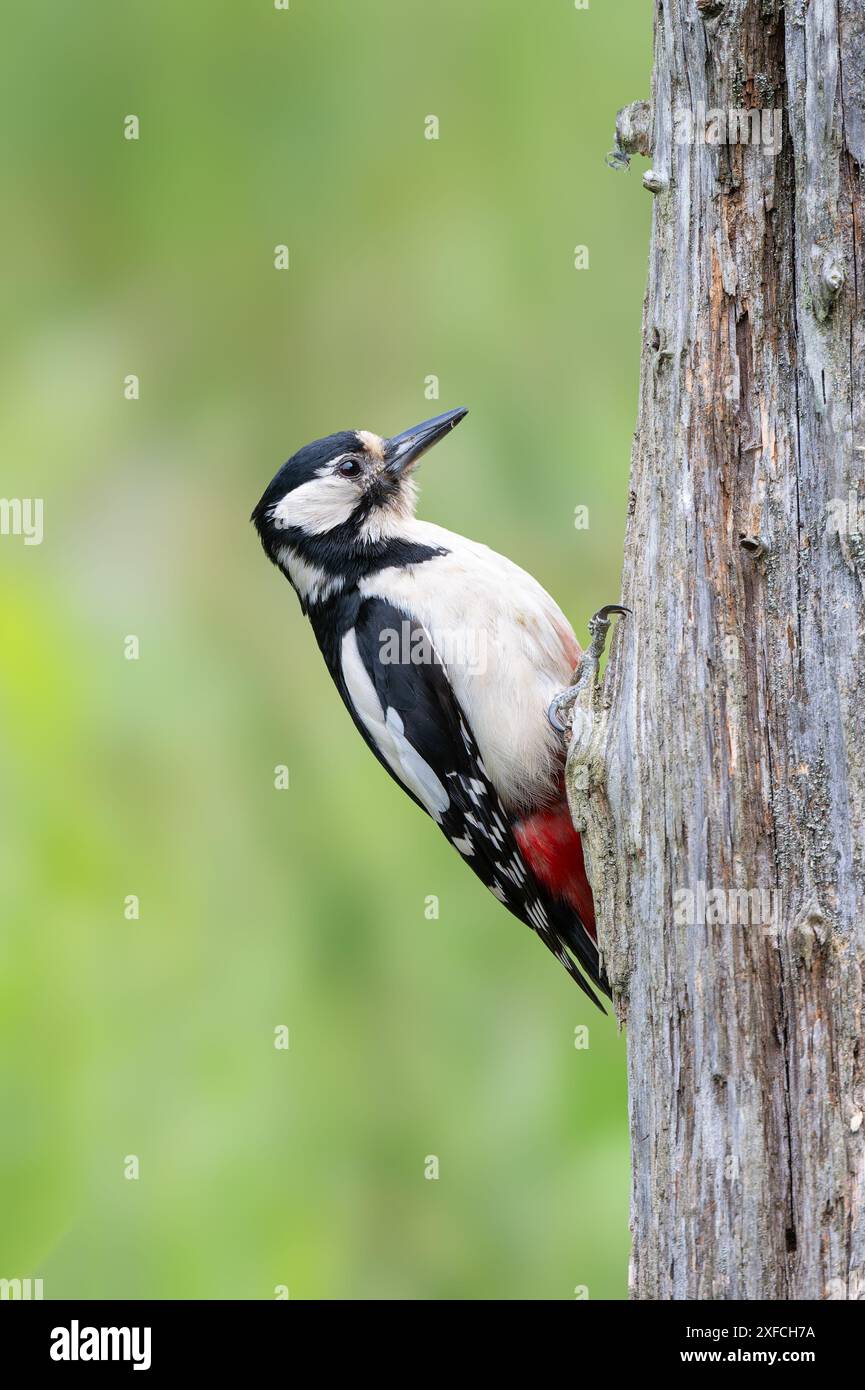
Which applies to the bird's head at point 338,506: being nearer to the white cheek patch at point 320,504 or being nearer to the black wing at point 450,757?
the white cheek patch at point 320,504

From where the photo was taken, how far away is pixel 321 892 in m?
7.66

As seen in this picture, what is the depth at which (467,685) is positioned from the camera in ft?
13.0

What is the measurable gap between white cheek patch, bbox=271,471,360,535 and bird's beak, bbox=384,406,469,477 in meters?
→ 0.16

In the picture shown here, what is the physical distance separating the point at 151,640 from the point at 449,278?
2.64 metres

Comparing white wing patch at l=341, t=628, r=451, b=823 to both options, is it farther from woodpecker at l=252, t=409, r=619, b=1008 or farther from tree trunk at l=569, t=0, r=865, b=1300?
tree trunk at l=569, t=0, r=865, b=1300

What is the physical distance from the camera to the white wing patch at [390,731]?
4.05 metres

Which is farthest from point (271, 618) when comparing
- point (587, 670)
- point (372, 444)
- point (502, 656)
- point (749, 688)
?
point (749, 688)

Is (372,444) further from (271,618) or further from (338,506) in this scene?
(271,618)

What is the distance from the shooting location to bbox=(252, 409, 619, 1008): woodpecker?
3.88 metres

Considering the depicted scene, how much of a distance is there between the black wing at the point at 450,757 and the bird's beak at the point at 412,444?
0.50 meters

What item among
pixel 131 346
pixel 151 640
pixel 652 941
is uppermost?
pixel 131 346

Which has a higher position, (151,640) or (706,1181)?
(151,640)
